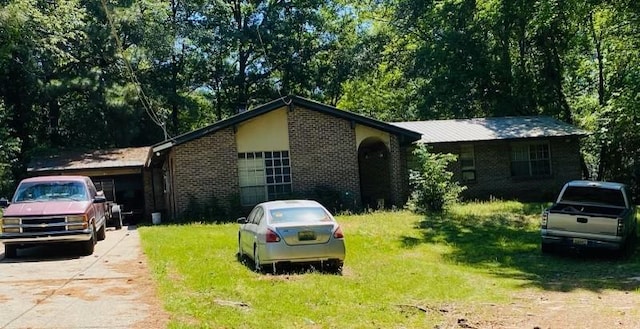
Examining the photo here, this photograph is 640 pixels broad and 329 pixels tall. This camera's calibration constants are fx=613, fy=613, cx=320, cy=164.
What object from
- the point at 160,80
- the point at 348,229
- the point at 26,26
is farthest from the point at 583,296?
the point at 160,80

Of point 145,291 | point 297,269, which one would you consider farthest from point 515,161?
point 145,291

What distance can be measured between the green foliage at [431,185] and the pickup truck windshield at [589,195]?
636cm

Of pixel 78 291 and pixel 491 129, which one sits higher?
pixel 491 129

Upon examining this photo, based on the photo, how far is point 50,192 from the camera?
15.4 m

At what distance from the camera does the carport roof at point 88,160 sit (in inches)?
1064

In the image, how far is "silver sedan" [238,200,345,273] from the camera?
11.6 metres

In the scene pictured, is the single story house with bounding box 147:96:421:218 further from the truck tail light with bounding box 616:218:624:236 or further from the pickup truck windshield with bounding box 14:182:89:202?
the truck tail light with bounding box 616:218:624:236

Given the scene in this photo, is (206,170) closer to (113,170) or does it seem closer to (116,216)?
(116,216)

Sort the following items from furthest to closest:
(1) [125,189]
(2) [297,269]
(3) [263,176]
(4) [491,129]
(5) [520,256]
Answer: (1) [125,189] → (4) [491,129] → (3) [263,176] → (5) [520,256] → (2) [297,269]

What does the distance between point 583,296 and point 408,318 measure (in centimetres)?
389

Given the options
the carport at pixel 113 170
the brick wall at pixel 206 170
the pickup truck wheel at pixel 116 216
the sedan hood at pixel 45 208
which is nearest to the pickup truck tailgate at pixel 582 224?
the sedan hood at pixel 45 208

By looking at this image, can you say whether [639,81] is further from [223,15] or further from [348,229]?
[223,15]

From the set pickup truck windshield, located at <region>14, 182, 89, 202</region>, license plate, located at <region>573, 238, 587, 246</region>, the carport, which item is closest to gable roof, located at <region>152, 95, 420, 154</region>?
the carport

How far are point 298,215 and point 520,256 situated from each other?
6.28 meters
